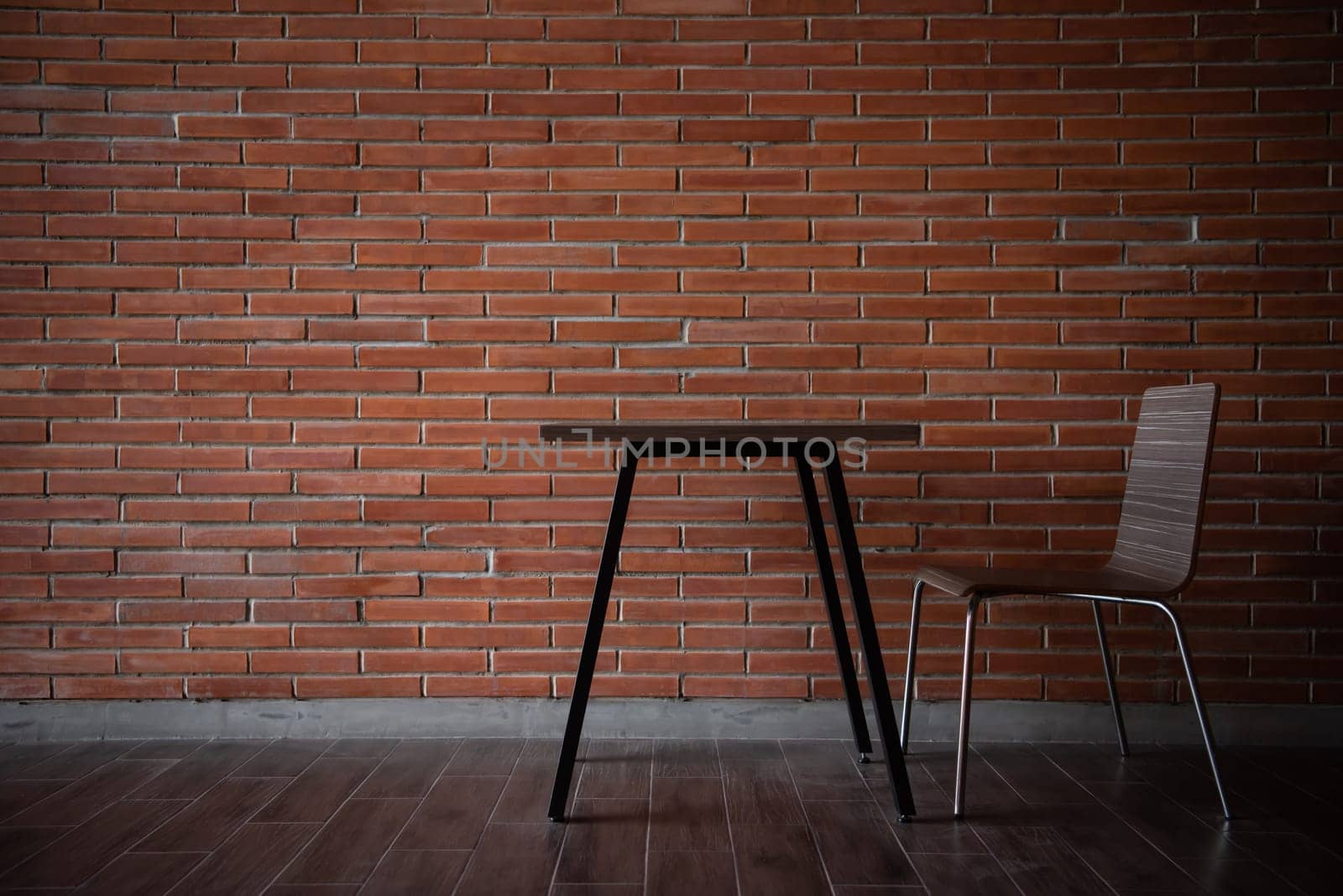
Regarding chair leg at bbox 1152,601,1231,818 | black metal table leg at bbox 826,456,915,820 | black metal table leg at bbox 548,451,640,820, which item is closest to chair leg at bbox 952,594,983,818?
black metal table leg at bbox 826,456,915,820

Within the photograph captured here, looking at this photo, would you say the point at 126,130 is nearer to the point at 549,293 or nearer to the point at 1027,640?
the point at 549,293

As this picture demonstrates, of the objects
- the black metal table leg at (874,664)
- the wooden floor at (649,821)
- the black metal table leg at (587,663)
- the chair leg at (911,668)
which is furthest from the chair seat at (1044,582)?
the black metal table leg at (587,663)

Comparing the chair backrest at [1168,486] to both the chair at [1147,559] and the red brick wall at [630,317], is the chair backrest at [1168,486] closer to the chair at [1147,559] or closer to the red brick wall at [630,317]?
the chair at [1147,559]

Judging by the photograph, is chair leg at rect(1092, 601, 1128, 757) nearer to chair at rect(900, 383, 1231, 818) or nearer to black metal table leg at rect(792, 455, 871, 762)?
chair at rect(900, 383, 1231, 818)

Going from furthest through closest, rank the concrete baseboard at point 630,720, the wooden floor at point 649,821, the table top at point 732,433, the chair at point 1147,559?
the concrete baseboard at point 630,720, the chair at point 1147,559, the table top at point 732,433, the wooden floor at point 649,821

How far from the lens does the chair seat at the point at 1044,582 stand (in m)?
2.04

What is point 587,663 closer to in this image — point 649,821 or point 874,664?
point 649,821

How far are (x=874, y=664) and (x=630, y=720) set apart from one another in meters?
0.84

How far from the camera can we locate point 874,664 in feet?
6.64

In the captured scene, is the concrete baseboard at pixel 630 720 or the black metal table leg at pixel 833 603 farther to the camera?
the concrete baseboard at pixel 630 720

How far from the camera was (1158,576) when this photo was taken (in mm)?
2166

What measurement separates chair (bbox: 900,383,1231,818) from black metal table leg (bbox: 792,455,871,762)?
5.8 inches

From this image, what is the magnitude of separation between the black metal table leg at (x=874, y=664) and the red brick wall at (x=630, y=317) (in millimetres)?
537

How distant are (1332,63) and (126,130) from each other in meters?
3.45
